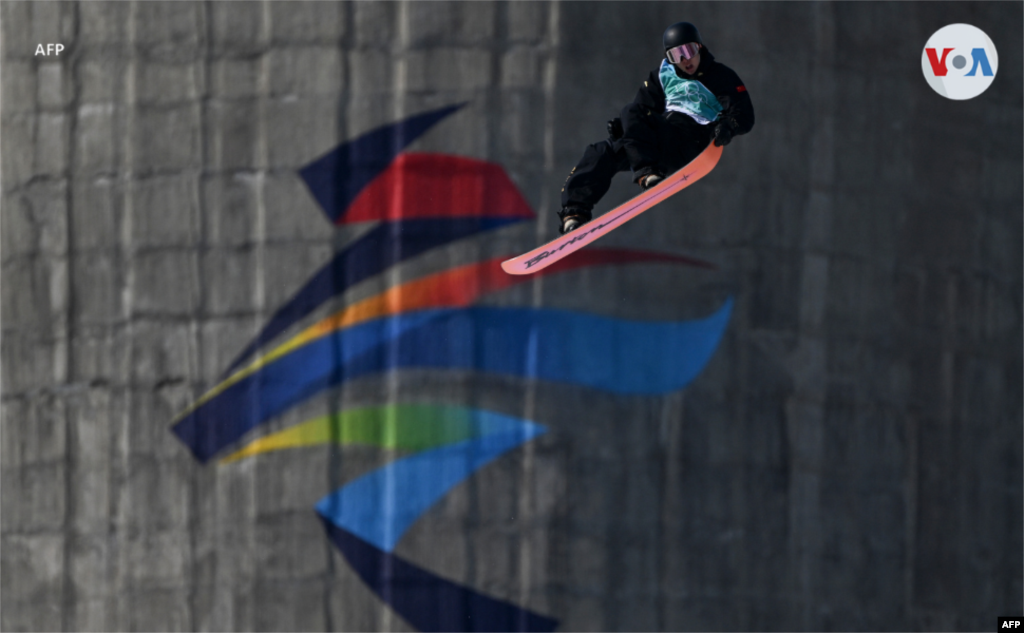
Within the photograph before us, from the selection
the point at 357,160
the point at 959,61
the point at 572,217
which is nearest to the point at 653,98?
the point at 572,217

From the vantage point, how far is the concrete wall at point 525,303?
53.5ft

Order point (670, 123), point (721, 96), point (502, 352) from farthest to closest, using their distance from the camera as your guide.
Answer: point (502, 352) < point (670, 123) < point (721, 96)

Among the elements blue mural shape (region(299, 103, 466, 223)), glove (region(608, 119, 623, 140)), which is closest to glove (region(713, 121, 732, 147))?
glove (region(608, 119, 623, 140))

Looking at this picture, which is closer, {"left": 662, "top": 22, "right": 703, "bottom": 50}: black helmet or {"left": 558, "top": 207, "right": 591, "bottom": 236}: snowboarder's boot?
{"left": 662, "top": 22, "right": 703, "bottom": 50}: black helmet

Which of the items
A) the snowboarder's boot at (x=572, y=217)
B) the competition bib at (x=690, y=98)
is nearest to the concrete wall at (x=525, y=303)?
the snowboarder's boot at (x=572, y=217)

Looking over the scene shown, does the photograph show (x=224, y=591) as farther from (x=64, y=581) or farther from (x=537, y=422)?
(x=537, y=422)

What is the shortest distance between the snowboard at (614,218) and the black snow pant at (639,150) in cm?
25

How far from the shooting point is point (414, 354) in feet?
53.9

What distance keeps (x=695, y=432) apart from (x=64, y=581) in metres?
8.48

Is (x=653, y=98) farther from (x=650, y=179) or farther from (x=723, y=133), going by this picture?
(x=723, y=133)

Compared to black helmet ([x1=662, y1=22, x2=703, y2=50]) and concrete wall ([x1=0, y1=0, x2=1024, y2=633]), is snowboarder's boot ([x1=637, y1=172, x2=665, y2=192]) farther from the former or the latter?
concrete wall ([x1=0, y1=0, x2=1024, y2=633])

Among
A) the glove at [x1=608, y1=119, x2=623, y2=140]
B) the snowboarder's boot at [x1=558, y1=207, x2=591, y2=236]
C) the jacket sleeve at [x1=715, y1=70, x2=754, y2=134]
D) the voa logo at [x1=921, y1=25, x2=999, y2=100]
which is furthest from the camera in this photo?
the voa logo at [x1=921, y1=25, x2=999, y2=100]

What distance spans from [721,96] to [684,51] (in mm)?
585

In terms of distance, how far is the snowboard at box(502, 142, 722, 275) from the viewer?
14.0 metres
